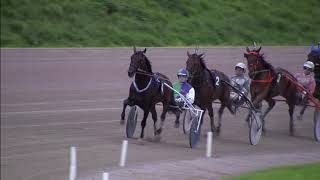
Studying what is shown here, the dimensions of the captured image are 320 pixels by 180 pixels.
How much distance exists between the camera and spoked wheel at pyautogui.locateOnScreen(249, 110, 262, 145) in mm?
16625

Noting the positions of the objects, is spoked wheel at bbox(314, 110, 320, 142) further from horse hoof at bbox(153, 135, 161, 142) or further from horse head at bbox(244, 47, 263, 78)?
horse hoof at bbox(153, 135, 161, 142)

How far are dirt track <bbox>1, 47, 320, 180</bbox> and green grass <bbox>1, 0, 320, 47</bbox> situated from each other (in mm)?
1633

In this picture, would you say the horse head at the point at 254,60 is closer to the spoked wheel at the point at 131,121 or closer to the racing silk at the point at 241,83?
the racing silk at the point at 241,83

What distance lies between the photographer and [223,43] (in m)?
28.1

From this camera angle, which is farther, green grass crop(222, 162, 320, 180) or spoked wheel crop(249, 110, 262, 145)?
spoked wheel crop(249, 110, 262, 145)

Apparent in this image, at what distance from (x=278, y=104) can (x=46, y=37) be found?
7.88m

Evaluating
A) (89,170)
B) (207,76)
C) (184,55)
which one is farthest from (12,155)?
(184,55)

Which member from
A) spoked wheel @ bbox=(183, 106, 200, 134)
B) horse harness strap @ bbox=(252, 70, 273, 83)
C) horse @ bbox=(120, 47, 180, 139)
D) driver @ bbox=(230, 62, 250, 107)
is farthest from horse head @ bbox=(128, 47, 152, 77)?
horse harness strap @ bbox=(252, 70, 273, 83)

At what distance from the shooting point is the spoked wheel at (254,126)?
1662cm

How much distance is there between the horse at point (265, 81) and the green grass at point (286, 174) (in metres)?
4.95

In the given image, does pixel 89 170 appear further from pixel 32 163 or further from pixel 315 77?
pixel 315 77

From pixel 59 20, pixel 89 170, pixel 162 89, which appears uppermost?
pixel 59 20

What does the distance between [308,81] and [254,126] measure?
2560 mm

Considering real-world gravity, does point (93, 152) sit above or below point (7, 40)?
below
